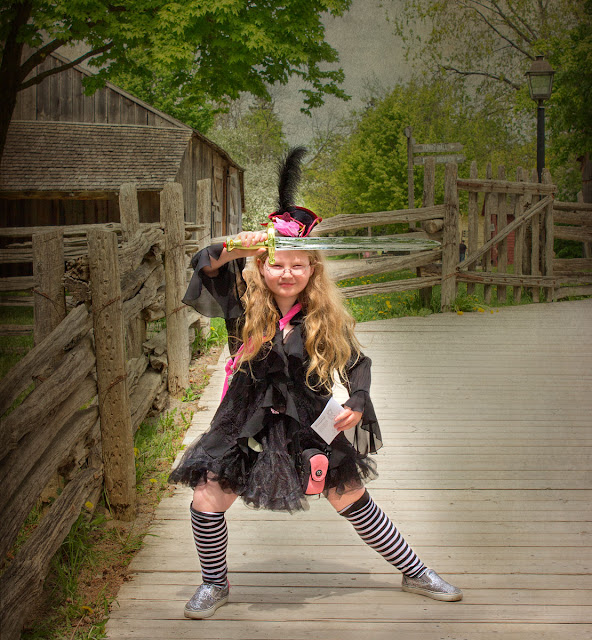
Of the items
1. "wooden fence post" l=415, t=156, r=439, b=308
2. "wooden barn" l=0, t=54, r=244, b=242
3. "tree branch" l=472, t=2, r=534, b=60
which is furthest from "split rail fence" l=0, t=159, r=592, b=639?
"tree branch" l=472, t=2, r=534, b=60

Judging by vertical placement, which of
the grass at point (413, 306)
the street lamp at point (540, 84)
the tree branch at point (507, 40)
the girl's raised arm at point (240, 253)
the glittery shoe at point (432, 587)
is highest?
the tree branch at point (507, 40)

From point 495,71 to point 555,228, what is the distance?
835 cm

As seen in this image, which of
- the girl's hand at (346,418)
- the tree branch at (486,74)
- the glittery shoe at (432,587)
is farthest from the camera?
the tree branch at (486,74)

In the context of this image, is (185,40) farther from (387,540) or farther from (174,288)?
(387,540)

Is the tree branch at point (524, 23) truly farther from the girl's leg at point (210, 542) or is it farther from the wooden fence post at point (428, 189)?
the girl's leg at point (210, 542)

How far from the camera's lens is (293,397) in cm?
227

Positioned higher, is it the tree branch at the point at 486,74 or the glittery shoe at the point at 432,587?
the tree branch at the point at 486,74

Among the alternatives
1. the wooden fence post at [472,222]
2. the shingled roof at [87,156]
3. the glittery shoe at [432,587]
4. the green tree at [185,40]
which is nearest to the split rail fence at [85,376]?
the glittery shoe at [432,587]

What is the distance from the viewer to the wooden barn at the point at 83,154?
12125 millimetres

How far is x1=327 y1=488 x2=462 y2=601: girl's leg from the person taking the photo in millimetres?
2297

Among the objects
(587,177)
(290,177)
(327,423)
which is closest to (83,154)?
(587,177)

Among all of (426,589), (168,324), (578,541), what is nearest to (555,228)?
(168,324)

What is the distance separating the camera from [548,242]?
907 cm

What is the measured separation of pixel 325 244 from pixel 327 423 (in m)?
0.55
